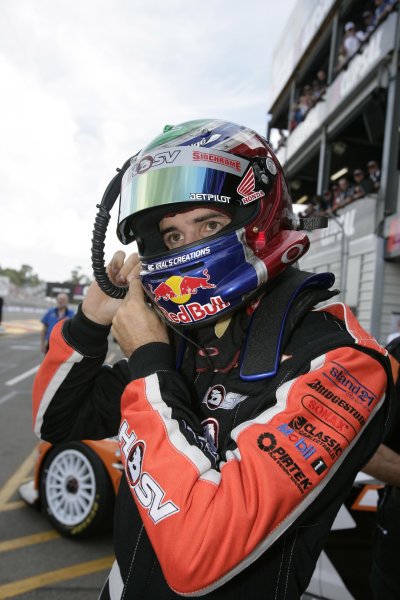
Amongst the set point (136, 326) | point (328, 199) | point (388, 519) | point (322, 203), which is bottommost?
point (388, 519)

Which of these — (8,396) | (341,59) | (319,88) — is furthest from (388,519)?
(319,88)

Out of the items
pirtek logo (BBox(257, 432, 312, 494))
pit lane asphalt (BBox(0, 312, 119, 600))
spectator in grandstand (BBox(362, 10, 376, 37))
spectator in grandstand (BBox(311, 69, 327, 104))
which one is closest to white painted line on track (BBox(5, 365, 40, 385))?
pit lane asphalt (BBox(0, 312, 119, 600))

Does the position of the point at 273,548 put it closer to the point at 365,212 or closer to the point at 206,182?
the point at 206,182

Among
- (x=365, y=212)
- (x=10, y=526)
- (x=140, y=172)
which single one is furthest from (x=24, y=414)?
(x=365, y=212)

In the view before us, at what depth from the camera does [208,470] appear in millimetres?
942

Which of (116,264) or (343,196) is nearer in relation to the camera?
(116,264)

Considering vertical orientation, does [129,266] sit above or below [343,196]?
below

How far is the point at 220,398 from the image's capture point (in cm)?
120

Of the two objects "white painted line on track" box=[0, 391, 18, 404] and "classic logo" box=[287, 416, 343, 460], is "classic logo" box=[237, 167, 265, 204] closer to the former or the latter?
"classic logo" box=[287, 416, 343, 460]

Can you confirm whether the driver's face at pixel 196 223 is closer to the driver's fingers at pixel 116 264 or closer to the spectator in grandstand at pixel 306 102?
the driver's fingers at pixel 116 264

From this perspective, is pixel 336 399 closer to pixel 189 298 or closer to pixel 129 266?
pixel 189 298

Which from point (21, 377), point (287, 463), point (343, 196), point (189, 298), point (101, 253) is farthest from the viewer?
point (343, 196)

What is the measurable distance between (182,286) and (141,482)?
1.71ft

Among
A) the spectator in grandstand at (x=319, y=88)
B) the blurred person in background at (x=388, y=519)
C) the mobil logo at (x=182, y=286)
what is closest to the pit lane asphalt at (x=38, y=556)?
the blurred person in background at (x=388, y=519)
